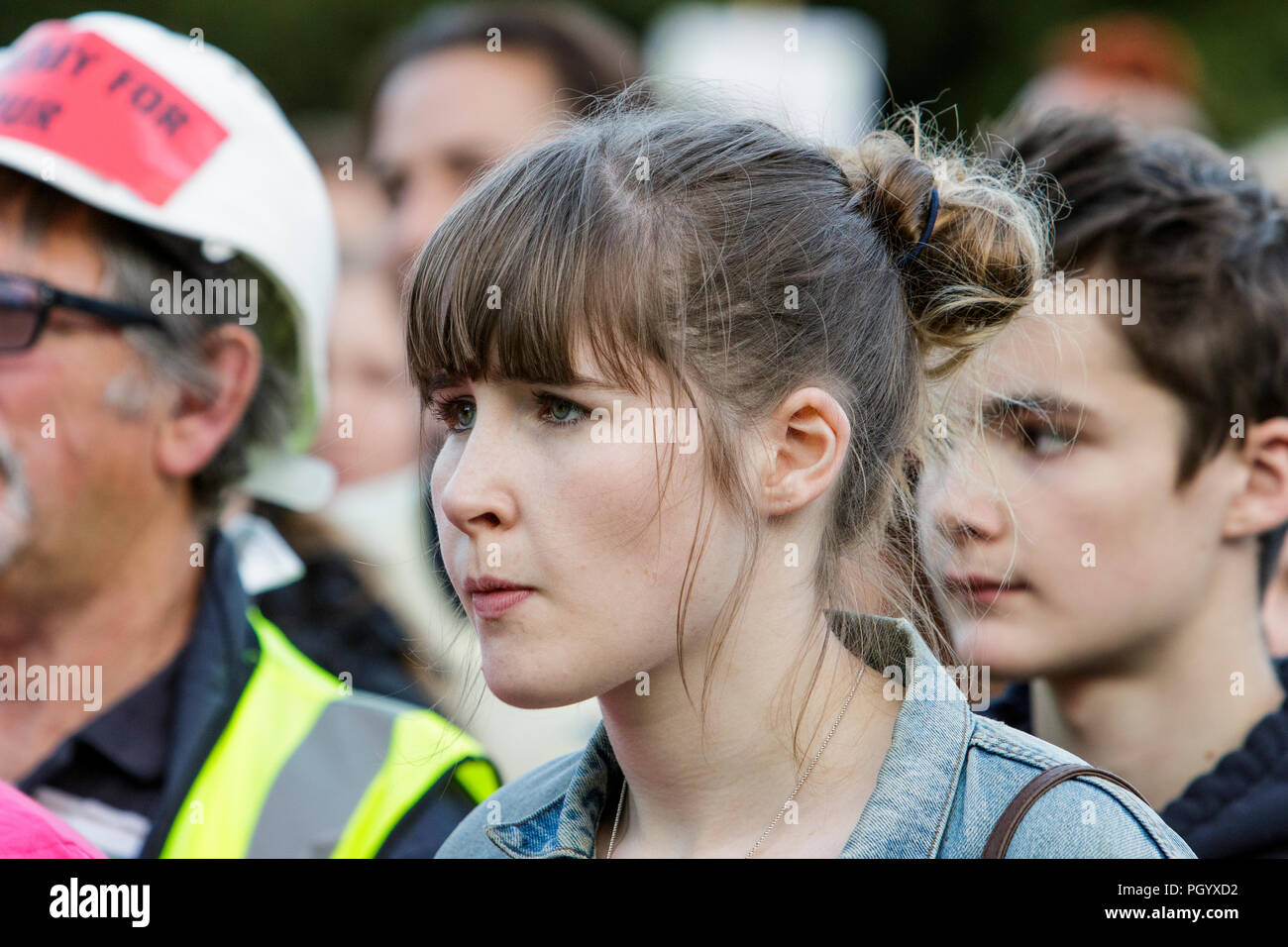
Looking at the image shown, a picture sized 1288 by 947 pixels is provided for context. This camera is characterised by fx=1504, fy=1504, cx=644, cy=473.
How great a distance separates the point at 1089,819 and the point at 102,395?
2220mm

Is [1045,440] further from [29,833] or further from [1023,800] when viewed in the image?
[29,833]

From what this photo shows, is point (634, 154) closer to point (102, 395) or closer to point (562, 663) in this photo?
point (562, 663)

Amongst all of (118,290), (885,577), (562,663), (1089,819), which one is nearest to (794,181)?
(885,577)

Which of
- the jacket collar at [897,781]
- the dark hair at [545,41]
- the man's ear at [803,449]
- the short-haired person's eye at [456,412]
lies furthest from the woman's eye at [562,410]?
the dark hair at [545,41]

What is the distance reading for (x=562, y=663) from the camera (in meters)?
1.95

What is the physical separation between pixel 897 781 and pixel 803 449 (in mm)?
462

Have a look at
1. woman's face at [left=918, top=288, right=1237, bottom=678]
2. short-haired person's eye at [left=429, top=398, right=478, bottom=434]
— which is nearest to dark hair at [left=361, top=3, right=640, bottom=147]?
woman's face at [left=918, top=288, right=1237, bottom=678]

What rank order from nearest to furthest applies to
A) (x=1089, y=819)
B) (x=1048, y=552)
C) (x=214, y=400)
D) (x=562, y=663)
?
(x=1089, y=819) → (x=562, y=663) → (x=1048, y=552) → (x=214, y=400)

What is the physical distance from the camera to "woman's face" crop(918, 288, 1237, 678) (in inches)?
109

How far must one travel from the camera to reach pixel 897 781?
1929 millimetres

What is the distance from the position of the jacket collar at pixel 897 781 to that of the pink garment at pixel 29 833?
0.63 m

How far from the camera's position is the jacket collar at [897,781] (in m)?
1.89

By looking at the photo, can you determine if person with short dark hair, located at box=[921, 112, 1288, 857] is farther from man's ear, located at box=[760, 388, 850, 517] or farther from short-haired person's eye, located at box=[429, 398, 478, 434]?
short-haired person's eye, located at box=[429, 398, 478, 434]

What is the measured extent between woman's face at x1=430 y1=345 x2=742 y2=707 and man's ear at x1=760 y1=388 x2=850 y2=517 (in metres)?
0.11
